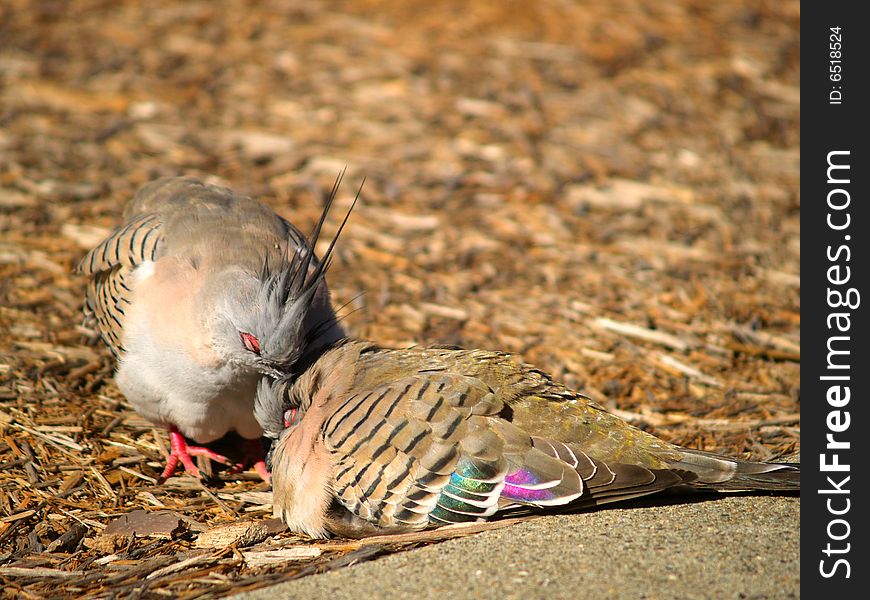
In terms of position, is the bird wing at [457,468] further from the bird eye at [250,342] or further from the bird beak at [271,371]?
the bird eye at [250,342]

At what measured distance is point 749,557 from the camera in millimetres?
3533

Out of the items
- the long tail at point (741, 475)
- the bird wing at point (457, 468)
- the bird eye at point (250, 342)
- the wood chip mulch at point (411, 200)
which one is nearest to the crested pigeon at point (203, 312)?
the bird eye at point (250, 342)

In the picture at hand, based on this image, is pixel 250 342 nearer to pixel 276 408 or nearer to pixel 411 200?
pixel 276 408

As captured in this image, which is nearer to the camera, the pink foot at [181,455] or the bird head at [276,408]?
the bird head at [276,408]

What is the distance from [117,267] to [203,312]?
82cm

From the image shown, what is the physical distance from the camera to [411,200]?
782 cm

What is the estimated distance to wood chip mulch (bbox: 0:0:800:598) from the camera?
4.71 m

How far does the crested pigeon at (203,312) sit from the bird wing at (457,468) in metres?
0.81

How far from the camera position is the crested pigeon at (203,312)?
4.66 metres

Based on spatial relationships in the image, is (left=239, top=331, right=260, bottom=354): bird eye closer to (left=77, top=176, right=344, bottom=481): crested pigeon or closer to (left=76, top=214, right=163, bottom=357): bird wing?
(left=77, top=176, right=344, bottom=481): crested pigeon

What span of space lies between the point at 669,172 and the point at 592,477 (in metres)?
4.71

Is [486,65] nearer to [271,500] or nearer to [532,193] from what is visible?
[532,193]

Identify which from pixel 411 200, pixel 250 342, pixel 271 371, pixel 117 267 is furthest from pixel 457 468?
pixel 411 200
